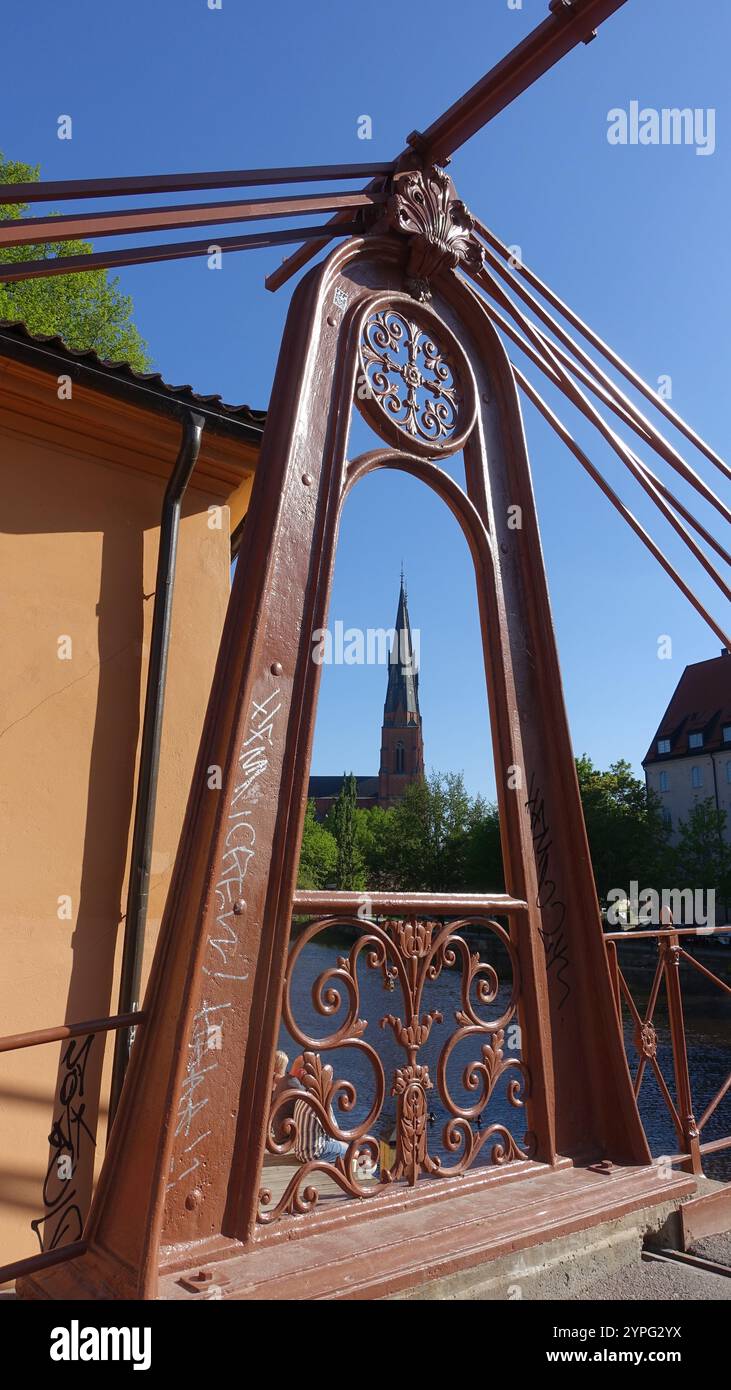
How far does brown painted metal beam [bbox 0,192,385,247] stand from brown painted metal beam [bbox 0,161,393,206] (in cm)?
8

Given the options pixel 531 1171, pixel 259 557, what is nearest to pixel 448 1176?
pixel 531 1171

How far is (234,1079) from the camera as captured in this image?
8.79 ft

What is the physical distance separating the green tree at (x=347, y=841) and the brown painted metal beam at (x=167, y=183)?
194 ft

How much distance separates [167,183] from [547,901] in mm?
2999

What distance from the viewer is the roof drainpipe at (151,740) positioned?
498cm

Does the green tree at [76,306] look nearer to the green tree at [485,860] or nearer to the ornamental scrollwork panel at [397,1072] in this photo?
the ornamental scrollwork panel at [397,1072]

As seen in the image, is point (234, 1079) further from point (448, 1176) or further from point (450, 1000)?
point (450, 1000)

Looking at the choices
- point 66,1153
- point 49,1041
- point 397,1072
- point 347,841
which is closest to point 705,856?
point 347,841

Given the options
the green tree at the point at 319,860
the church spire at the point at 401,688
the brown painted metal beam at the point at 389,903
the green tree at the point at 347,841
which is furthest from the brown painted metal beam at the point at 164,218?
the church spire at the point at 401,688

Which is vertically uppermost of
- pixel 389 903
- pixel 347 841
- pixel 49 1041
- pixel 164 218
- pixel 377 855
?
pixel 347 841

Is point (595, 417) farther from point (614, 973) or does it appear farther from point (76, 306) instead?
point (76, 306)

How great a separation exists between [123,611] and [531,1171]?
12.1 feet

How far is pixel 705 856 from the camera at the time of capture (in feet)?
132

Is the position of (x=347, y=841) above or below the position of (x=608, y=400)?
above
